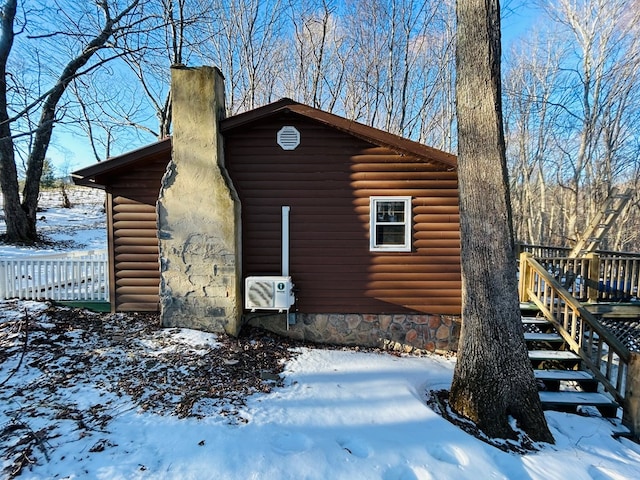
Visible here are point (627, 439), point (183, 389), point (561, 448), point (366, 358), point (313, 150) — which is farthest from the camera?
point (313, 150)

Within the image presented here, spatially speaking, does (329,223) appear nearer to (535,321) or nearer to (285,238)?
(285,238)

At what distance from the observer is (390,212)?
620 centimetres

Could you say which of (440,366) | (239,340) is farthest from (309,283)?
(440,366)

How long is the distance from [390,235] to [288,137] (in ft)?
8.53

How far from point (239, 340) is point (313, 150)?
3565 mm

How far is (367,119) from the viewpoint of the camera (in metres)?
16.9

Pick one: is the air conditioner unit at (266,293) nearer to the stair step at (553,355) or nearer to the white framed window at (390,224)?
the white framed window at (390,224)

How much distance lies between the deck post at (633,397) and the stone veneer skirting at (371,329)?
7.97 feet

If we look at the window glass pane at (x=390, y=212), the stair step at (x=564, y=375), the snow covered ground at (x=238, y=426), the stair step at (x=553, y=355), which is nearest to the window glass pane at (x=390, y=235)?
the window glass pane at (x=390, y=212)

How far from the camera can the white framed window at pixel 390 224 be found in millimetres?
6137

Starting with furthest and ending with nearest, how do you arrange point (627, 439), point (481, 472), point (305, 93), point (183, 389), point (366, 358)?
point (305, 93) → point (366, 358) → point (627, 439) → point (183, 389) → point (481, 472)

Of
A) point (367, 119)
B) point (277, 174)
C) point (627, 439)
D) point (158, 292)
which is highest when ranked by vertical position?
point (367, 119)

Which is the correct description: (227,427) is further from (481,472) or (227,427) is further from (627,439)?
(627,439)

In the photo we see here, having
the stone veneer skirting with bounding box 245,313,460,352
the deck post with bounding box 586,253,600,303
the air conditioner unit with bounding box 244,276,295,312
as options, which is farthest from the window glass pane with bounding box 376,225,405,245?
the deck post with bounding box 586,253,600,303
